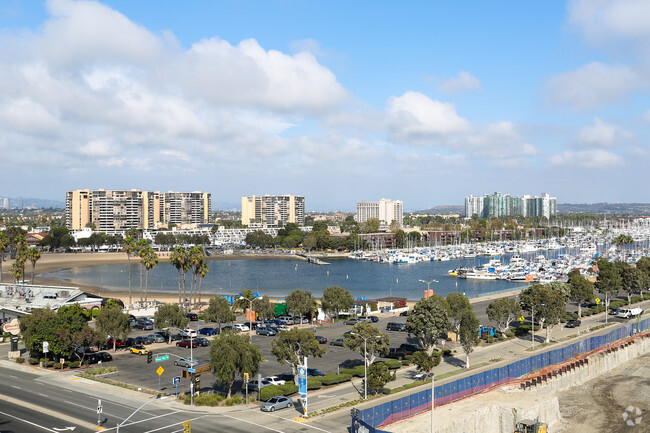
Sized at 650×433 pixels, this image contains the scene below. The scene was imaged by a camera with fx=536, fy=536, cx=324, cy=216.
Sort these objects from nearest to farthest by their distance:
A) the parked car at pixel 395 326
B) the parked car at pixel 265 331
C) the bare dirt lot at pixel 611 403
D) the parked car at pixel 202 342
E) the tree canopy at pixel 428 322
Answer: the bare dirt lot at pixel 611 403
the tree canopy at pixel 428 322
the parked car at pixel 202 342
the parked car at pixel 265 331
the parked car at pixel 395 326

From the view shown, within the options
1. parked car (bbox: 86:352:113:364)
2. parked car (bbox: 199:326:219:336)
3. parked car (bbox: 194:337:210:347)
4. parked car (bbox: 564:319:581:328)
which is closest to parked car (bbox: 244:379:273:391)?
parked car (bbox: 194:337:210:347)

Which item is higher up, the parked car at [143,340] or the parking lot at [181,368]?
the parked car at [143,340]

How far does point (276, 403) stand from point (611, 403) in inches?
1313

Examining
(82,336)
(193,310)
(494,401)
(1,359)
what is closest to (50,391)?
(82,336)

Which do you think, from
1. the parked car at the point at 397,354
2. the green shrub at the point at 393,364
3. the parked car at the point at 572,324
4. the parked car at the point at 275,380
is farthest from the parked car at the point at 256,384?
the parked car at the point at 572,324

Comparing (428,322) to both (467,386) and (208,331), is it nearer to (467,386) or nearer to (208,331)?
(467,386)

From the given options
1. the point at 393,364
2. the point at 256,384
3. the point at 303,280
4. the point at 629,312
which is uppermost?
the point at 256,384

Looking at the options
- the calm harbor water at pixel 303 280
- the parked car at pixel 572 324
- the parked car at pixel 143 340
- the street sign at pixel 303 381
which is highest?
the street sign at pixel 303 381

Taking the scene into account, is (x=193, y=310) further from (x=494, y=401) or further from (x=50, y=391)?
(x=494, y=401)

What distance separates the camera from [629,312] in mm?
86562

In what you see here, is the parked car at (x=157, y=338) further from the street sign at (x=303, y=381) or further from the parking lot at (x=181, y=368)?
the street sign at (x=303, y=381)

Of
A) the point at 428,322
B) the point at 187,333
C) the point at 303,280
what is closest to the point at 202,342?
the point at 187,333

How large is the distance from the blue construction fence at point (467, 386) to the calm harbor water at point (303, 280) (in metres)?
52.8

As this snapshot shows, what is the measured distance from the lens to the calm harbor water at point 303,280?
438 ft
